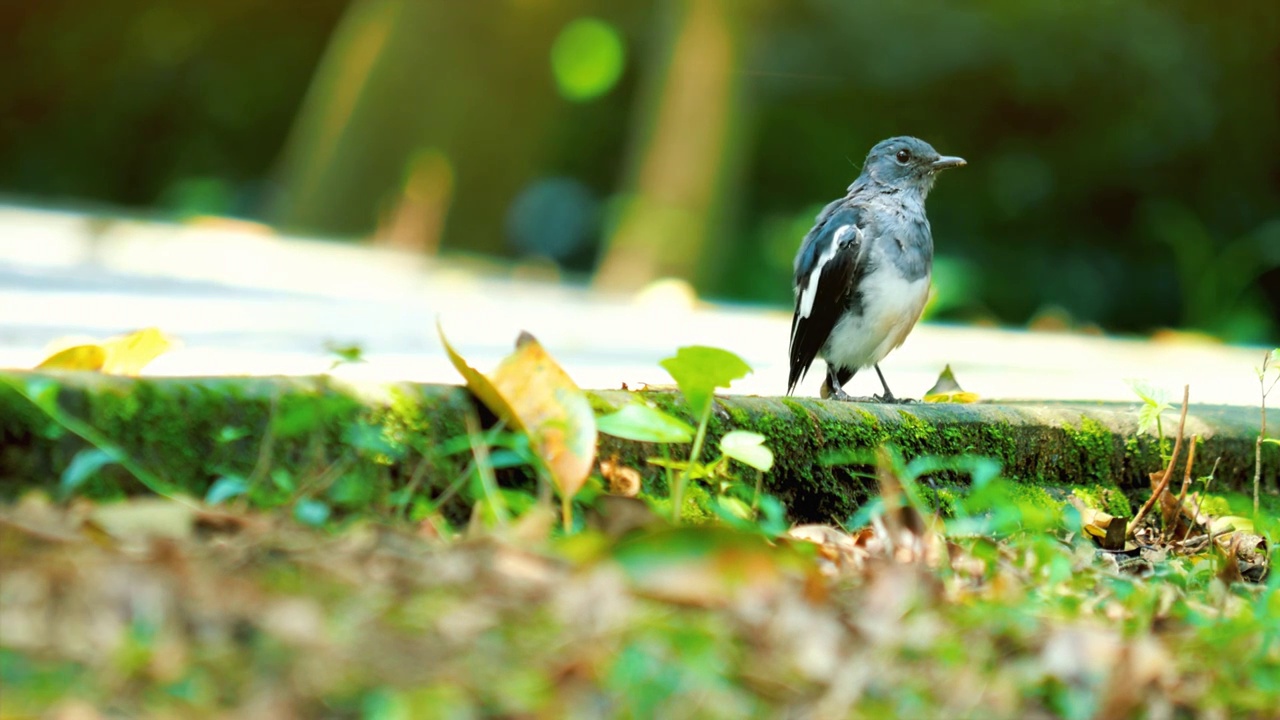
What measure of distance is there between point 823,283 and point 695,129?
6633mm

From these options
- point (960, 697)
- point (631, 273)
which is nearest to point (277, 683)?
point (960, 697)

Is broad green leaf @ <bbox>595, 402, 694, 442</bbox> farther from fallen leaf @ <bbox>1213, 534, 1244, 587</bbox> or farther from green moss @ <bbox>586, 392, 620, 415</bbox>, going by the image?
fallen leaf @ <bbox>1213, 534, 1244, 587</bbox>

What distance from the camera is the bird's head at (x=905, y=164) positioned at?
445 centimetres

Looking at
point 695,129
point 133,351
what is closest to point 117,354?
point 133,351

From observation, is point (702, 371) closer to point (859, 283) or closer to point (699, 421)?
point (699, 421)

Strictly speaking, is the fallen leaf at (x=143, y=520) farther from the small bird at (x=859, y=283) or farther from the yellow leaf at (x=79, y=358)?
the small bird at (x=859, y=283)

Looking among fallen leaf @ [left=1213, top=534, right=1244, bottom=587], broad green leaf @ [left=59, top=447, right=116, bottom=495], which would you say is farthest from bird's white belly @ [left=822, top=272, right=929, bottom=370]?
broad green leaf @ [left=59, top=447, right=116, bottom=495]

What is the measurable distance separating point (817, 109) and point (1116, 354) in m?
8.52

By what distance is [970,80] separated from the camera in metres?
14.0

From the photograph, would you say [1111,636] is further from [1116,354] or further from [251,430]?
[1116,354]

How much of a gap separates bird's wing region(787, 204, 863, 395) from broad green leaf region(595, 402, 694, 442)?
6.51ft

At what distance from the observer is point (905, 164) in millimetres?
4488

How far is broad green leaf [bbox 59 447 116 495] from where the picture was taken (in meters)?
1.80

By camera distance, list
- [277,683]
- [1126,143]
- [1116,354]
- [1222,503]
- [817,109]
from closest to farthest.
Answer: [277,683] → [1222,503] → [1116,354] → [1126,143] → [817,109]
